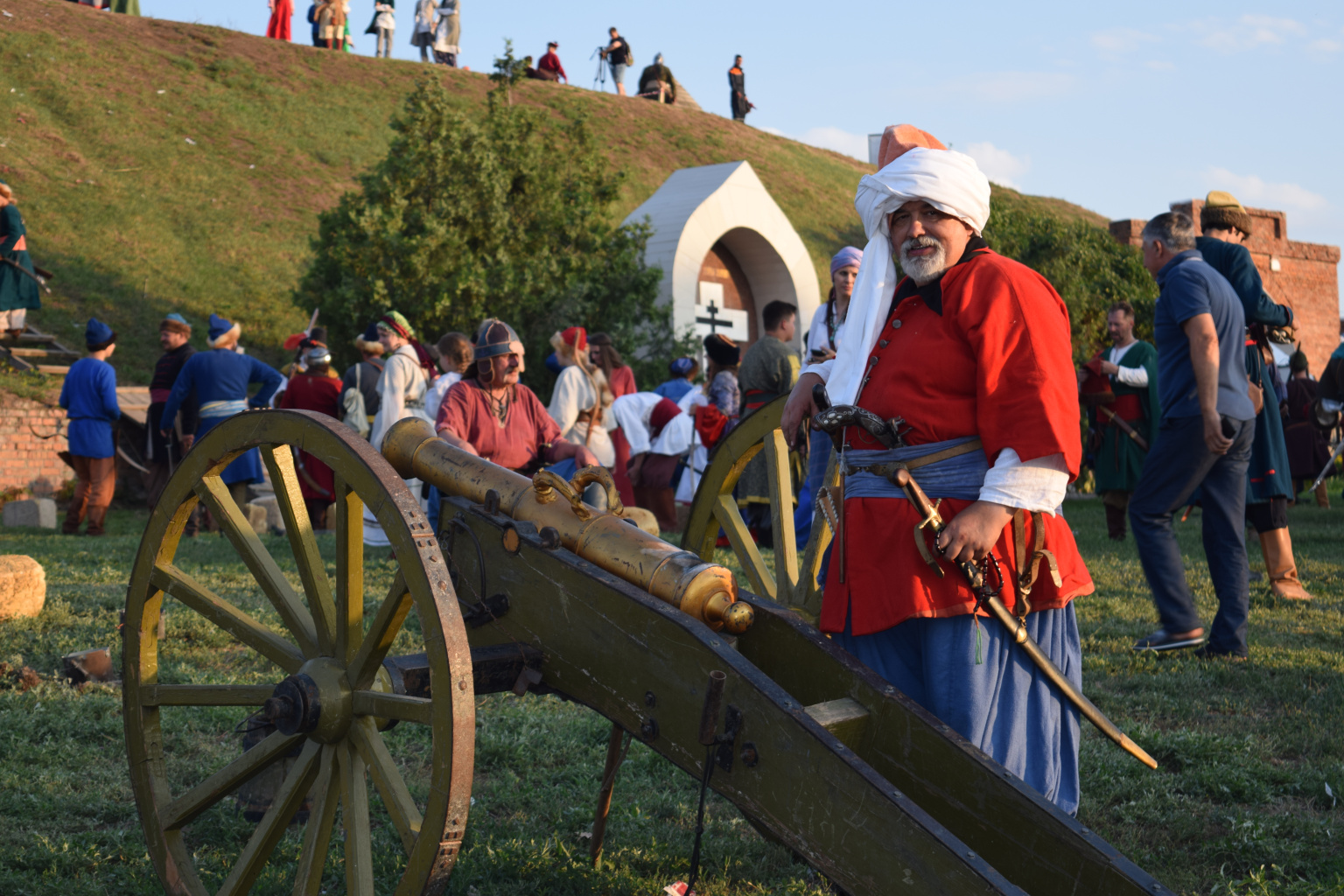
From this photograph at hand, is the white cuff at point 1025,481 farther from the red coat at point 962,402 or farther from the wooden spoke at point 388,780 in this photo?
the wooden spoke at point 388,780

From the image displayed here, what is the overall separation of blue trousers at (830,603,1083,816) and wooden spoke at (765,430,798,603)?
705 millimetres

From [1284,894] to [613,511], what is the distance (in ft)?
6.61

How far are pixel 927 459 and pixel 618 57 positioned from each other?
38.5 metres

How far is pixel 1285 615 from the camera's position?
613 cm

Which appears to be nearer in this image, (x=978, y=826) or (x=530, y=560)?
(x=978, y=826)

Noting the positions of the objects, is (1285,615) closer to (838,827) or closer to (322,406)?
(838,827)

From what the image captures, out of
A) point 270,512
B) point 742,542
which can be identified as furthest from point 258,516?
point 742,542

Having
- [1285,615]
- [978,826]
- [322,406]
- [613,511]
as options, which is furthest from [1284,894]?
[322,406]

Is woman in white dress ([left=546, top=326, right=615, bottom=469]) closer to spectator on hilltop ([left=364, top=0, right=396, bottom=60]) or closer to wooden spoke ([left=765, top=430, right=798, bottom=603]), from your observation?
wooden spoke ([left=765, top=430, right=798, bottom=603])

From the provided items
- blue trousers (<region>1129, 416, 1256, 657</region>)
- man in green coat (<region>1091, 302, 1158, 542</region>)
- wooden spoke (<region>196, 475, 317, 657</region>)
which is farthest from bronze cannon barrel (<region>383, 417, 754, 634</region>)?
man in green coat (<region>1091, 302, 1158, 542</region>)

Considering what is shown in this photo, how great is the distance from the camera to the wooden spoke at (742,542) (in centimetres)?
343

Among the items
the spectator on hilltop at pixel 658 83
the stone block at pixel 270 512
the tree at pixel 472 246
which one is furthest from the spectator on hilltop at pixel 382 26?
the stone block at pixel 270 512

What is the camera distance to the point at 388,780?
2334 millimetres

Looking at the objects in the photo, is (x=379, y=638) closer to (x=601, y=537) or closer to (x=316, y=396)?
(x=601, y=537)
